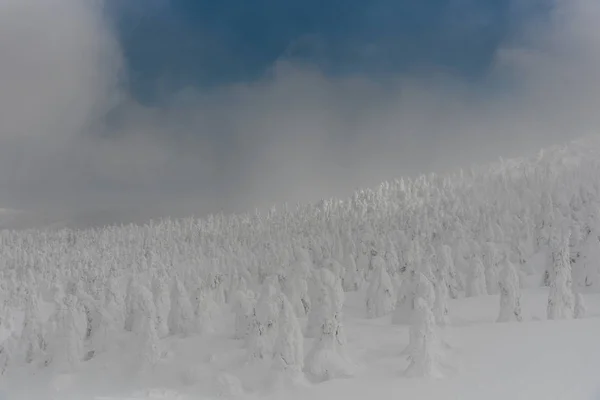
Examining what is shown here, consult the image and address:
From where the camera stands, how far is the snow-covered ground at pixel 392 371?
110ft

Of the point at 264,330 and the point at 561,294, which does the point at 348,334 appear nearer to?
the point at 264,330

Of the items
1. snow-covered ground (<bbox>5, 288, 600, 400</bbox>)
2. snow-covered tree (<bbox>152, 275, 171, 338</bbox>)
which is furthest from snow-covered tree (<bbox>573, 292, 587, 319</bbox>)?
snow-covered tree (<bbox>152, 275, 171, 338</bbox>)

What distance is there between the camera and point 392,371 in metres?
38.6

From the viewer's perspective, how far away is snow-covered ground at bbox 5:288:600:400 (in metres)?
33.5

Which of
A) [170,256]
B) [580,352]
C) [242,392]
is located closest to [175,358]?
[242,392]

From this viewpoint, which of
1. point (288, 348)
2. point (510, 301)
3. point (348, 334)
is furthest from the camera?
point (348, 334)

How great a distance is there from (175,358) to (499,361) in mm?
29072

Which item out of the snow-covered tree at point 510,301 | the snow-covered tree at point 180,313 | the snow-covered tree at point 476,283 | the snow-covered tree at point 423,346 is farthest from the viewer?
the snow-covered tree at point 476,283

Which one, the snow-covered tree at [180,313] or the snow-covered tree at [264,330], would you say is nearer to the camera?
the snow-covered tree at [264,330]

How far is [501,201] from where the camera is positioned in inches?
5979

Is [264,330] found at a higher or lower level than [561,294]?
lower

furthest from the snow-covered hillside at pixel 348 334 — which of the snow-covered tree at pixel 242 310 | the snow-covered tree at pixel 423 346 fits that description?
the snow-covered tree at pixel 242 310

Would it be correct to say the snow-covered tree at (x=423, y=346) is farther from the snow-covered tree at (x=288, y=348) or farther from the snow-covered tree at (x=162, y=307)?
the snow-covered tree at (x=162, y=307)

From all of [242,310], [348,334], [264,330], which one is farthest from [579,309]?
[242,310]
